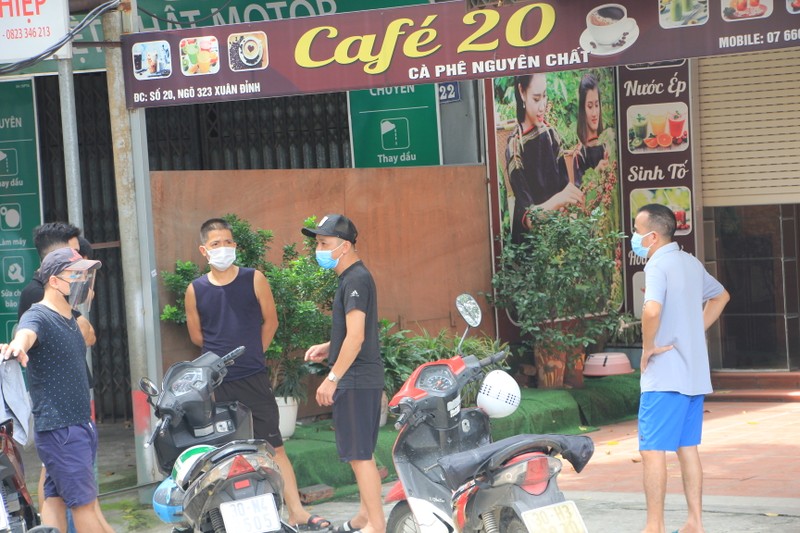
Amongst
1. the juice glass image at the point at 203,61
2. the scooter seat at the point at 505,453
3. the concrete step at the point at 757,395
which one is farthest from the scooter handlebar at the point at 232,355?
the concrete step at the point at 757,395

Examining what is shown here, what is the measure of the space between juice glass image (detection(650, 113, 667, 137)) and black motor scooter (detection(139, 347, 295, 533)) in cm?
760

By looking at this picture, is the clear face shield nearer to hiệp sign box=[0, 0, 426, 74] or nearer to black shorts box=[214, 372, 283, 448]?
black shorts box=[214, 372, 283, 448]

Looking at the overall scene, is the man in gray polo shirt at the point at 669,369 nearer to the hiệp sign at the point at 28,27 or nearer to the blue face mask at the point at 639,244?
the blue face mask at the point at 639,244

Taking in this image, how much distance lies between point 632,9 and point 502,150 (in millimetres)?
4681

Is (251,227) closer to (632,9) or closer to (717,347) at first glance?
(632,9)

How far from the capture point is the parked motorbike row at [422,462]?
5348mm

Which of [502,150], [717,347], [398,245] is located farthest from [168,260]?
[717,347]

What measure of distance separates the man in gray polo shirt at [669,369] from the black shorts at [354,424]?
4.98 ft

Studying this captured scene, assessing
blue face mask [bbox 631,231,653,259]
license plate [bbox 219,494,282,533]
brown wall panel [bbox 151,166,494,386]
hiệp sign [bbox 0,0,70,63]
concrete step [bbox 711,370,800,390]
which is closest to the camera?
license plate [bbox 219,494,282,533]

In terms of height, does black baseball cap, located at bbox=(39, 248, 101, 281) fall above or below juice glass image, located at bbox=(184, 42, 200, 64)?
below

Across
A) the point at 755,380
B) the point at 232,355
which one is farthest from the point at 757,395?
the point at 232,355

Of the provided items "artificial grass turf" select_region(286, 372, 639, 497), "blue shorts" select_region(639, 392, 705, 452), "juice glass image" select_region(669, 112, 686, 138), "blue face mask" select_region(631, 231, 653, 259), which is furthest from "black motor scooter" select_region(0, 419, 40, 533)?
"juice glass image" select_region(669, 112, 686, 138)

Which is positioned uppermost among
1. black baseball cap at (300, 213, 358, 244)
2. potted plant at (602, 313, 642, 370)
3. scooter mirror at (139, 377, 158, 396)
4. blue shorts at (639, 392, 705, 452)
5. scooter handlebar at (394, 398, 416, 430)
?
black baseball cap at (300, 213, 358, 244)

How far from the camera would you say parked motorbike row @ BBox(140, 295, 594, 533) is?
17.5 ft
